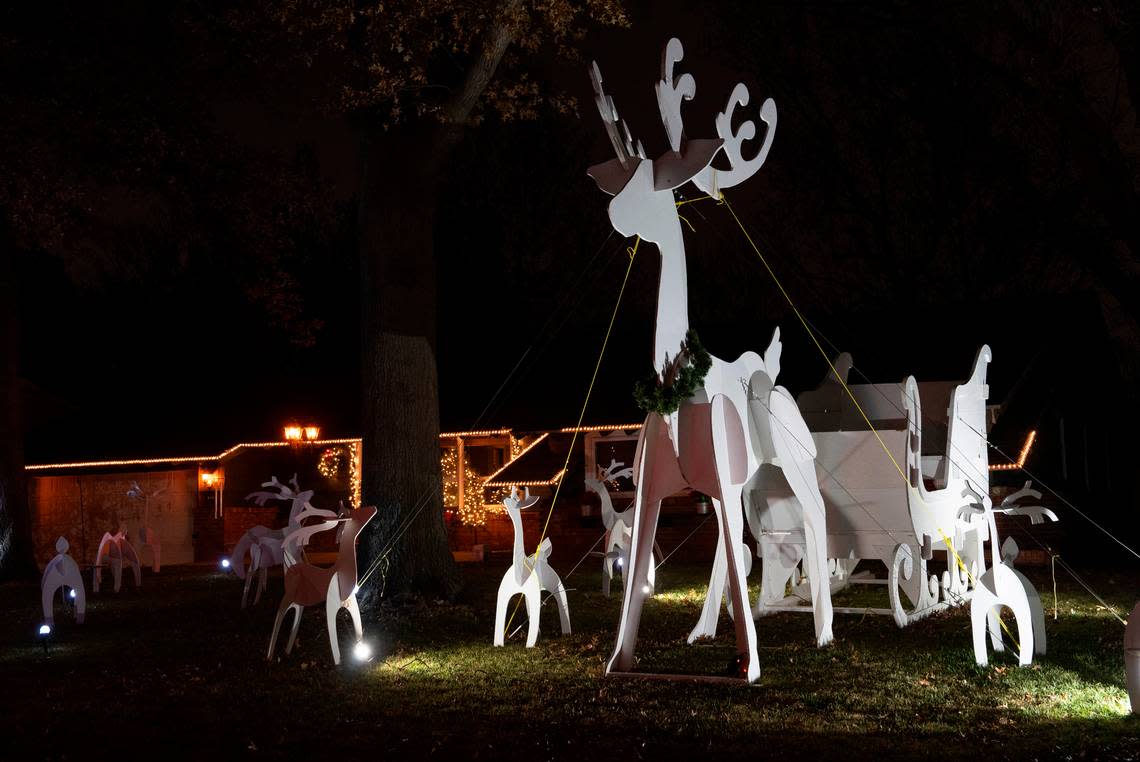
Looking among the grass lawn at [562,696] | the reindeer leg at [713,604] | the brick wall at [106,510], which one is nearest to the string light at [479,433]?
the brick wall at [106,510]

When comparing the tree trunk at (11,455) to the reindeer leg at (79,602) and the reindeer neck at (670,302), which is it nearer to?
the reindeer leg at (79,602)

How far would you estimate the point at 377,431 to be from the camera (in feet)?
46.0

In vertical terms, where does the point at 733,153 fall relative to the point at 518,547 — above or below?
above

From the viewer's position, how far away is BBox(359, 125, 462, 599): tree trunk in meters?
13.8

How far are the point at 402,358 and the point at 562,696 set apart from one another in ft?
22.4

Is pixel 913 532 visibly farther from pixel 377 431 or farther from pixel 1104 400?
pixel 1104 400

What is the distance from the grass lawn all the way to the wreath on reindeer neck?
2.02 m

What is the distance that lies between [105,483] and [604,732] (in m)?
23.4

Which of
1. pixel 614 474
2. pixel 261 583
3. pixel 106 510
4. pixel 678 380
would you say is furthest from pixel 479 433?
pixel 678 380

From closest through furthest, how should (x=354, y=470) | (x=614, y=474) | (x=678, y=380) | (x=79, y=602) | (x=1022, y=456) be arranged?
1. (x=678, y=380)
2. (x=79, y=602)
3. (x=1022, y=456)
4. (x=614, y=474)
5. (x=354, y=470)

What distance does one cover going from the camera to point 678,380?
8.32 metres

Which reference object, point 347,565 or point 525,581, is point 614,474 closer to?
point 525,581

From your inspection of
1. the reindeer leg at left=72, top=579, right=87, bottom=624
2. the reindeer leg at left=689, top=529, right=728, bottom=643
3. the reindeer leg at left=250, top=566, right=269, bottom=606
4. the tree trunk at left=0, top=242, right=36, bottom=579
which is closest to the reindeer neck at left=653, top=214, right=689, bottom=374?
the reindeer leg at left=689, top=529, right=728, bottom=643

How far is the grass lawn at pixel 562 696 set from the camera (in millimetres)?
6836
